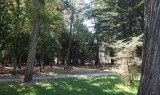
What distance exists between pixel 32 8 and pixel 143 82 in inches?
567

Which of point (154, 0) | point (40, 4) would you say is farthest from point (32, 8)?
point (154, 0)

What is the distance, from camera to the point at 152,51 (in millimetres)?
4805

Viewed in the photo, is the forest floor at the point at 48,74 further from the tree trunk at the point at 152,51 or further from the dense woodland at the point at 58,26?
the tree trunk at the point at 152,51

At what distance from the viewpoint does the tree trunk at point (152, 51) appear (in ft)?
15.6

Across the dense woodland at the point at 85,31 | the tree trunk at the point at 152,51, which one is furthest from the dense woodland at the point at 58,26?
the tree trunk at the point at 152,51

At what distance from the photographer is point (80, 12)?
132 feet

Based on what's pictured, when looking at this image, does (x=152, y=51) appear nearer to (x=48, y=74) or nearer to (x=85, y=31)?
(x=48, y=74)

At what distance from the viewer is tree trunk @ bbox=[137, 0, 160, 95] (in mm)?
4766

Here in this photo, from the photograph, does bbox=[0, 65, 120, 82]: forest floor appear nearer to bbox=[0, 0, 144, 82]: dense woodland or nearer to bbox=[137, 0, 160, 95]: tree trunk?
bbox=[0, 0, 144, 82]: dense woodland

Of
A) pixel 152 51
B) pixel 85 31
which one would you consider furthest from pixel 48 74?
pixel 85 31

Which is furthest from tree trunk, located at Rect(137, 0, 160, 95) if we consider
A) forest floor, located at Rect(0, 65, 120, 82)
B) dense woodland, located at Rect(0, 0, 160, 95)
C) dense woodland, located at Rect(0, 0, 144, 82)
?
forest floor, located at Rect(0, 65, 120, 82)

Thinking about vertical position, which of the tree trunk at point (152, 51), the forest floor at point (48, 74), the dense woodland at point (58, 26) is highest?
the dense woodland at point (58, 26)

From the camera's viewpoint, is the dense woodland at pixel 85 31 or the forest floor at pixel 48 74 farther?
the forest floor at pixel 48 74

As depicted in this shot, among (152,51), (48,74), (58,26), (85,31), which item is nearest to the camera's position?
(152,51)
